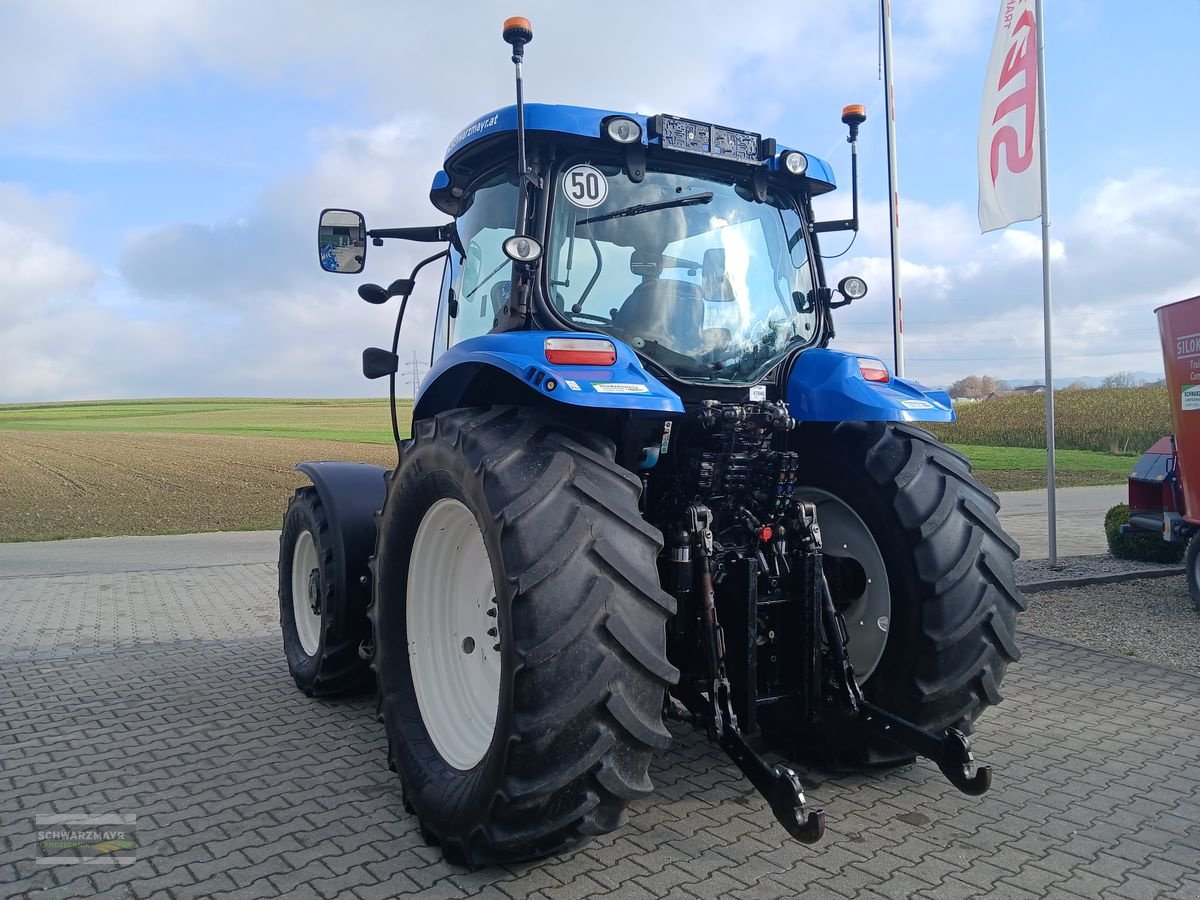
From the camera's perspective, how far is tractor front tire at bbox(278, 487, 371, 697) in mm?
4594

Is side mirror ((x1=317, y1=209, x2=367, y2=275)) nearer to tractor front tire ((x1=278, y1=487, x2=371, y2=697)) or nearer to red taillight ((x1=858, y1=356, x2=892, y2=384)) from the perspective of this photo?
tractor front tire ((x1=278, y1=487, x2=371, y2=697))

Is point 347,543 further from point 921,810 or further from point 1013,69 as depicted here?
point 1013,69

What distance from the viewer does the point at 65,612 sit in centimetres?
746

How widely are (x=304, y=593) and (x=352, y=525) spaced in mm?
881


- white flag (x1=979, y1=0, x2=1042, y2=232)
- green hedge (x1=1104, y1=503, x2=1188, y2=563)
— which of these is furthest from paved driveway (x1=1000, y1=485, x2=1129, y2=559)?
white flag (x1=979, y1=0, x2=1042, y2=232)

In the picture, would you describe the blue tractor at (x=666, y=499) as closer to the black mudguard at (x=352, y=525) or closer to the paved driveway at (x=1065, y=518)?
the black mudguard at (x=352, y=525)

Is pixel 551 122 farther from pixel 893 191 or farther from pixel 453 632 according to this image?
pixel 893 191

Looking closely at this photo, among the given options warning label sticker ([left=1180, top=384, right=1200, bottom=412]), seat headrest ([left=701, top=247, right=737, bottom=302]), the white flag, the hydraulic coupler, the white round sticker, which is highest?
the white flag

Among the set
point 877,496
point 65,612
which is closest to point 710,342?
point 877,496

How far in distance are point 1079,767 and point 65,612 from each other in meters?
7.47

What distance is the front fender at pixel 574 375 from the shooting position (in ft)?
8.73

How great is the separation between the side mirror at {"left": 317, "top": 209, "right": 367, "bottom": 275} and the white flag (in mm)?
6331

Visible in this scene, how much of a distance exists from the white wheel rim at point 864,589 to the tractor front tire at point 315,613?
245cm

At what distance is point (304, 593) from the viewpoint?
523cm
